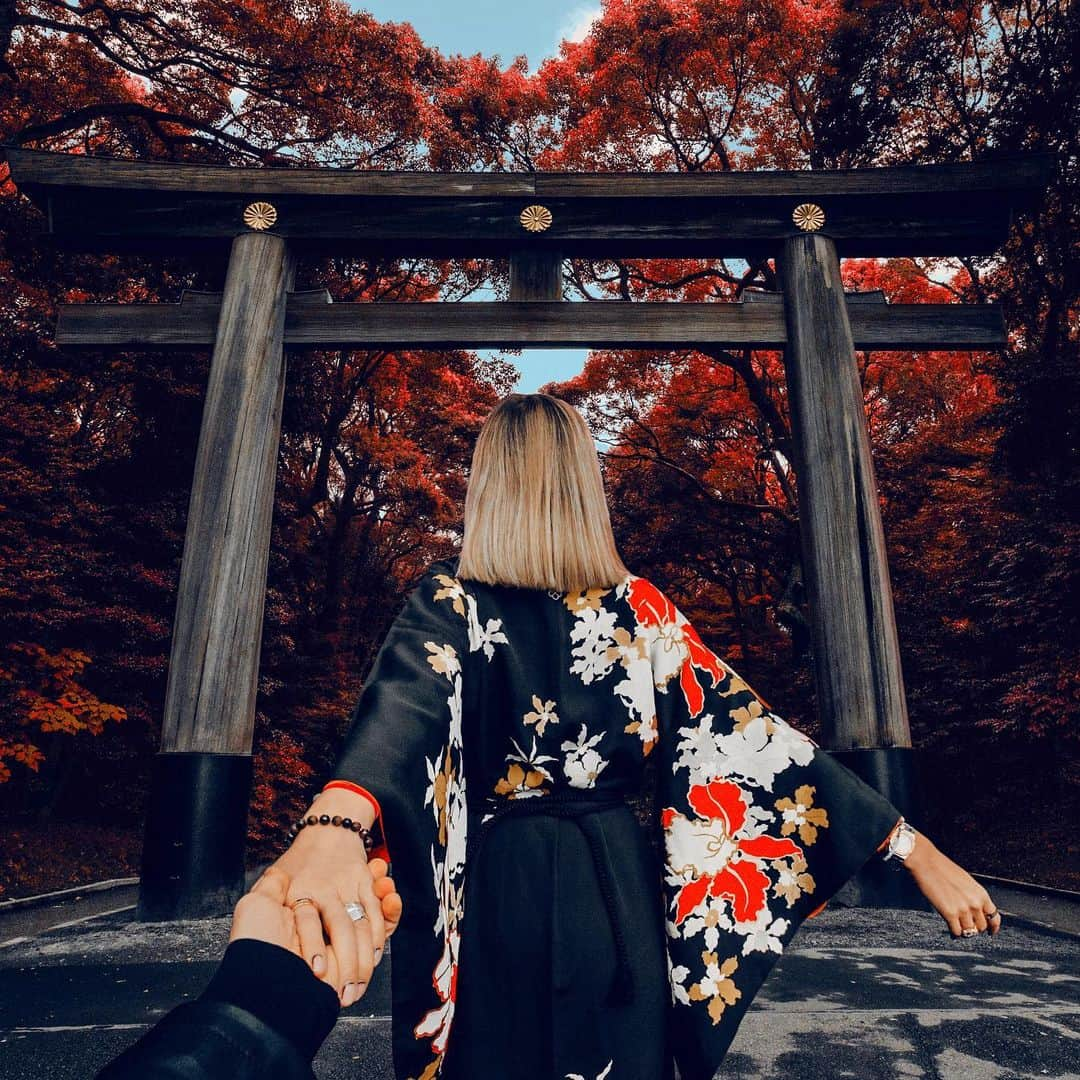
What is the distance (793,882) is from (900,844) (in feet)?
0.80

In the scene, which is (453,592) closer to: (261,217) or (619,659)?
(619,659)

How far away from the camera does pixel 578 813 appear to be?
1.56 m

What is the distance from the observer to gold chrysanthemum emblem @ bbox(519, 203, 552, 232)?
19.3 ft

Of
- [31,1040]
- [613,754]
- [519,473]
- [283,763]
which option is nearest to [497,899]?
[613,754]

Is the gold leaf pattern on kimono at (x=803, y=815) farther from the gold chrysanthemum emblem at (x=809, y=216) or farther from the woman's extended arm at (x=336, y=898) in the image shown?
the gold chrysanthemum emblem at (x=809, y=216)

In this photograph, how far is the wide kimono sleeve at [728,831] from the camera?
155cm

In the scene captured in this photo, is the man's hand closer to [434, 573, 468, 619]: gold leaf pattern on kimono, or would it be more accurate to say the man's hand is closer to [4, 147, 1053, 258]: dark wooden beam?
[434, 573, 468, 619]: gold leaf pattern on kimono

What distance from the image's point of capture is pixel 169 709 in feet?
16.5

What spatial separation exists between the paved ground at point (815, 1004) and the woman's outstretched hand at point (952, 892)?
1.70 m

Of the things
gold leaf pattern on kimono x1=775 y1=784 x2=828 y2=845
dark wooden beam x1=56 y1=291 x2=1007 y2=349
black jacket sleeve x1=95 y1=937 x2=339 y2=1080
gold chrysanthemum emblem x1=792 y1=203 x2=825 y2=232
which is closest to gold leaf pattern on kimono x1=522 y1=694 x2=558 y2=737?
gold leaf pattern on kimono x1=775 y1=784 x2=828 y2=845

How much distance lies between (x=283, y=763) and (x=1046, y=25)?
582 inches

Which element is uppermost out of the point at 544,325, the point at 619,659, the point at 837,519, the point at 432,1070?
the point at 544,325

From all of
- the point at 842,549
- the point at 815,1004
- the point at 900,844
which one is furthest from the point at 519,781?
the point at 842,549

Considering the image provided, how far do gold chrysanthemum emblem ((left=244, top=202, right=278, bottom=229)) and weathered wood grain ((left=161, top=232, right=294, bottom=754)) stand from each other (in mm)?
76
